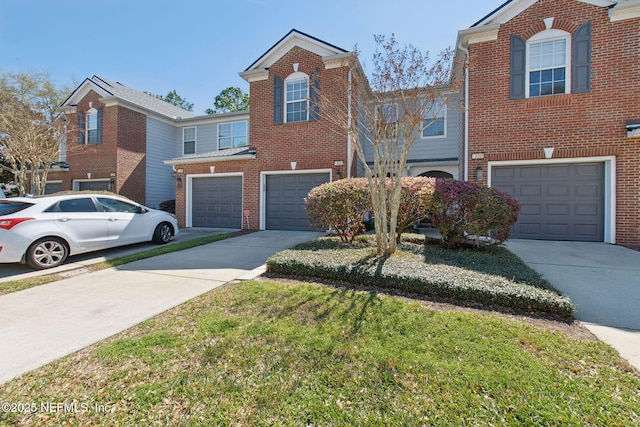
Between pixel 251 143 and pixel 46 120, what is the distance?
11066mm

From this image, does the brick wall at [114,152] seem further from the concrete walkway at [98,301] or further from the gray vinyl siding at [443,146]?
the gray vinyl siding at [443,146]

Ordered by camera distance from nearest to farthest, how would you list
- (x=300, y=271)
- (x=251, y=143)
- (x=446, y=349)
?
(x=446, y=349) → (x=300, y=271) → (x=251, y=143)

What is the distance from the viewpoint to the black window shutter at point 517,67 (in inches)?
337

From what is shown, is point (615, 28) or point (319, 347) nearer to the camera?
point (319, 347)

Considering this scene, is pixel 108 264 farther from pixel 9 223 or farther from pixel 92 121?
pixel 92 121

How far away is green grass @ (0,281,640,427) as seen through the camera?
6.50 ft

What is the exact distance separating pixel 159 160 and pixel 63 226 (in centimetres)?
1116

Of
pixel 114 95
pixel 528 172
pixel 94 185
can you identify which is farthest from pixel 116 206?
pixel 528 172

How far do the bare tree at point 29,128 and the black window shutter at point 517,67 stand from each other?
59.0 ft

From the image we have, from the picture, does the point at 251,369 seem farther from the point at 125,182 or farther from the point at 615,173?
the point at 125,182

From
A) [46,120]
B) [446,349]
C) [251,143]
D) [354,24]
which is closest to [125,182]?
[46,120]

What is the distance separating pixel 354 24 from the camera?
24.0ft

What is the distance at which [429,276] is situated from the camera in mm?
4316

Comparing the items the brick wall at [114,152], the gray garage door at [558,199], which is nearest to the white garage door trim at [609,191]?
the gray garage door at [558,199]
